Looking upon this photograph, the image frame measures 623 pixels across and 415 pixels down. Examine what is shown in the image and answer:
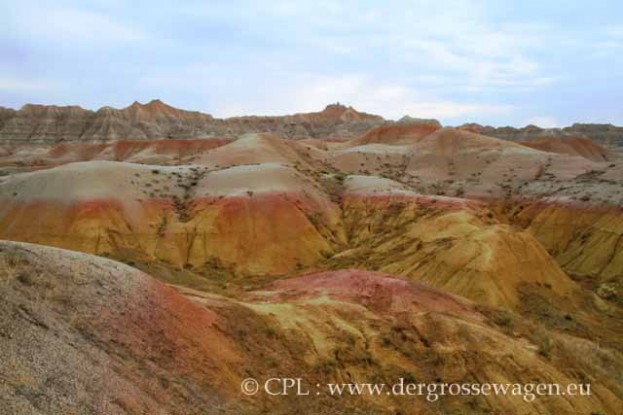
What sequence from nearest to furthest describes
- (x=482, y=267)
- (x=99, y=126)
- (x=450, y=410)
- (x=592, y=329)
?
(x=450, y=410) < (x=592, y=329) < (x=482, y=267) < (x=99, y=126)

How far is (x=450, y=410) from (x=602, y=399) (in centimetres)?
520

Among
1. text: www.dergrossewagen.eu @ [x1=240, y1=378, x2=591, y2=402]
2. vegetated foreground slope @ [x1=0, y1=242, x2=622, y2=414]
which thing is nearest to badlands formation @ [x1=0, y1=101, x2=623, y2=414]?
vegetated foreground slope @ [x1=0, y1=242, x2=622, y2=414]

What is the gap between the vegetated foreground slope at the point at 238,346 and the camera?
32.0 feet

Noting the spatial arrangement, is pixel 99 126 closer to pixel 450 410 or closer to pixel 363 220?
pixel 363 220

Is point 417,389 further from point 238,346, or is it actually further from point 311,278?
point 311,278

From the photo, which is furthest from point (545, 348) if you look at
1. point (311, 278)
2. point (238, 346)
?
point (311, 278)

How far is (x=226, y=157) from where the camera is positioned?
63188 mm

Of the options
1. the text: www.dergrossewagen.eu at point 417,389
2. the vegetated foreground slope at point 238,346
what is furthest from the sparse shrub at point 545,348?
the text: www.dergrossewagen.eu at point 417,389

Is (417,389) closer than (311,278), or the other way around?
(417,389)

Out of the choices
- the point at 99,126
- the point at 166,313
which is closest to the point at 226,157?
the point at 166,313

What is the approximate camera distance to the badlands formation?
11.5m

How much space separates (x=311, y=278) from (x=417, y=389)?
10590 mm

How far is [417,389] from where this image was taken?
15656 mm

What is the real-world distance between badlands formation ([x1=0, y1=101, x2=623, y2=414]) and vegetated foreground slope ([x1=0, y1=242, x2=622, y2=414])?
2.2 inches
